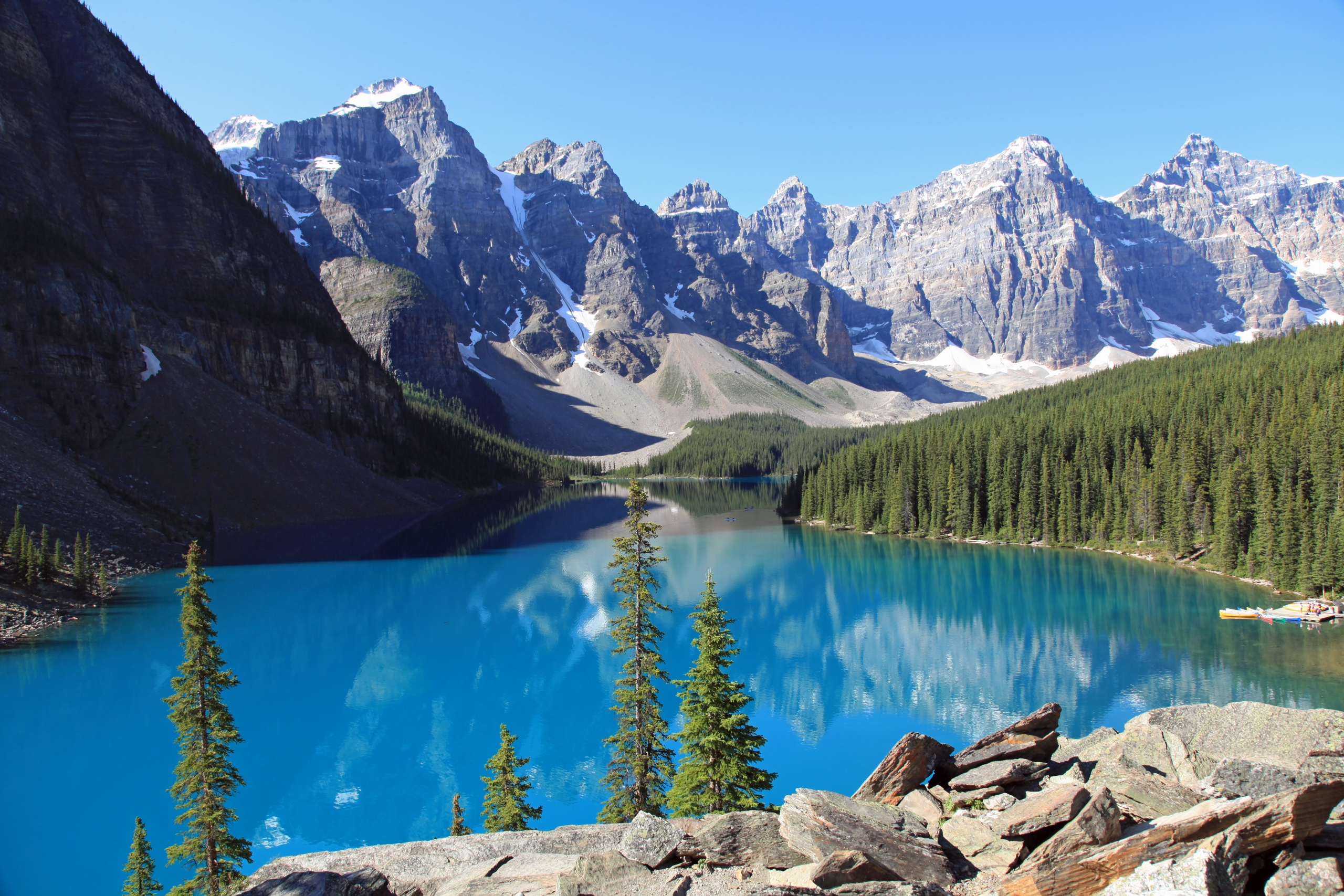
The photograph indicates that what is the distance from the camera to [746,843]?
368 inches

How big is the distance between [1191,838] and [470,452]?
481ft

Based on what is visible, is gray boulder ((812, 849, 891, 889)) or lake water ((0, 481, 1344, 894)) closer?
gray boulder ((812, 849, 891, 889))

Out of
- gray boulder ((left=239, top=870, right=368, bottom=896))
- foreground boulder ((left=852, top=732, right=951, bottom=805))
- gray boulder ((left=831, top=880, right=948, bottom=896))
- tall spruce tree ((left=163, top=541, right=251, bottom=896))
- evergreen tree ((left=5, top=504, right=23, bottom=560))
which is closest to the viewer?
gray boulder ((left=831, top=880, right=948, bottom=896))

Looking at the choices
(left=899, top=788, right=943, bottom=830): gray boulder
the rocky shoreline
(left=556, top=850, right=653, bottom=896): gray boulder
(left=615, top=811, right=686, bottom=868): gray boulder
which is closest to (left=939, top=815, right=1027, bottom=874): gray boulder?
the rocky shoreline

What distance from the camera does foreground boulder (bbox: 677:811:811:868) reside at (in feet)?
29.8

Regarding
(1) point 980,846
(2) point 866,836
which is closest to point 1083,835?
(1) point 980,846

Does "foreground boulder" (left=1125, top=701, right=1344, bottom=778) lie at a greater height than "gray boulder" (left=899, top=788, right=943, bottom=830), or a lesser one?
greater

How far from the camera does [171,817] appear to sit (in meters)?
19.9

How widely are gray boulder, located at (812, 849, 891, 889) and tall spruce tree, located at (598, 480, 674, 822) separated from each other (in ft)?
31.8

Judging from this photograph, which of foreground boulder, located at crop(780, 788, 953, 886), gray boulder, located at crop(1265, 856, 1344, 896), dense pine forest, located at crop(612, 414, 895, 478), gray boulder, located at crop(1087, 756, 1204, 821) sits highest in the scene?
dense pine forest, located at crop(612, 414, 895, 478)

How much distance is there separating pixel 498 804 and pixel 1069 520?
6283cm

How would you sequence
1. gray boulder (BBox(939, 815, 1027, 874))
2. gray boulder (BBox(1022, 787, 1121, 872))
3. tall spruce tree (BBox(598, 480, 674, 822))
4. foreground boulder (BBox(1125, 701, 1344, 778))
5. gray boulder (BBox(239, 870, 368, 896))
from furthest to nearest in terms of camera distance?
tall spruce tree (BBox(598, 480, 674, 822)), foreground boulder (BBox(1125, 701, 1344, 778)), gray boulder (BBox(939, 815, 1027, 874)), gray boulder (BBox(239, 870, 368, 896)), gray boulder (BBox(1022, 787, 1121, 872))

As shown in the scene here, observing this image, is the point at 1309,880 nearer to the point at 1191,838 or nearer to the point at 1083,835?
the point at 1191,838

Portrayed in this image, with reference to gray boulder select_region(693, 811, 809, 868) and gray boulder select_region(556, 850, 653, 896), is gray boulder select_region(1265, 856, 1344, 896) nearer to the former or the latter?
gray boulder select_region(693, 811, 809, 868)
